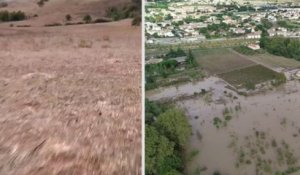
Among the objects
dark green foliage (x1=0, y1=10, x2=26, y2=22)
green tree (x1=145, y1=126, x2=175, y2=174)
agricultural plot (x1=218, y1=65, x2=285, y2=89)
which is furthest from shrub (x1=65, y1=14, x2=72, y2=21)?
agricultural plot (x1=218, y1=65, x2=285, y2=89)

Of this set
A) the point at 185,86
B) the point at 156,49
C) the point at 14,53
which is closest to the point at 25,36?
the point at 14,53

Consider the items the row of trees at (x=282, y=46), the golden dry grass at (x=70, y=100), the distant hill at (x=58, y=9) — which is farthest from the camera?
the distant hill at (x=58, y=9)

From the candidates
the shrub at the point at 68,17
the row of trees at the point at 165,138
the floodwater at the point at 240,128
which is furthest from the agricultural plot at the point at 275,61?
the shrub at the point at 68,17

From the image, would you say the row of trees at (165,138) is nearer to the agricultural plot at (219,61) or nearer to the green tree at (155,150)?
the green tree at (155,150)

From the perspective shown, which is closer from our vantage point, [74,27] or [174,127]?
[174,127]

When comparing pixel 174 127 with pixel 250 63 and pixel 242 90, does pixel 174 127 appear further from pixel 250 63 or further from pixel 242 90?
pixel 250 63

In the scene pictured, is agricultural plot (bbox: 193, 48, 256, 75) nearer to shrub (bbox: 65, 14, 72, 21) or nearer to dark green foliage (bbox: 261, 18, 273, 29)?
dark green foliage (bbox: 261, 18, 273, 29)

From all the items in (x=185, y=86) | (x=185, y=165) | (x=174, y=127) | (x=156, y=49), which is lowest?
(x=185, y=165)
